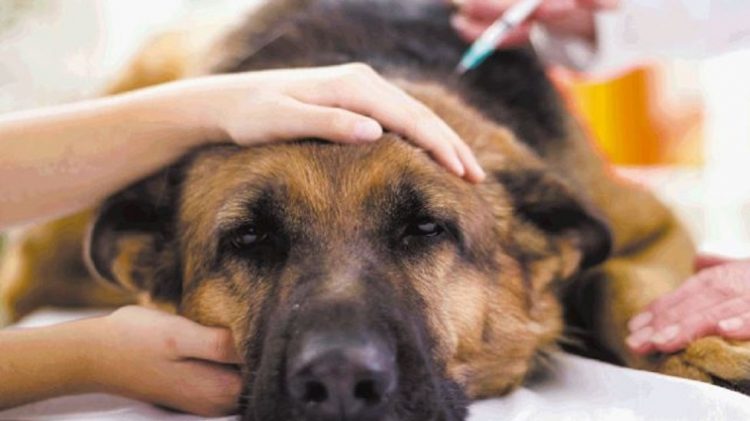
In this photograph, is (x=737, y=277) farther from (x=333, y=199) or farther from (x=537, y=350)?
(x=333, y=199)

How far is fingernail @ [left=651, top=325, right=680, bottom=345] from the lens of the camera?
196 cm

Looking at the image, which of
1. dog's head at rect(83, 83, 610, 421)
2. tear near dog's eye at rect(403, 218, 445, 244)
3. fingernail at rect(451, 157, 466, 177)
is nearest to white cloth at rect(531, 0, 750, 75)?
dog's head at rect(83, 83, 610, 421)

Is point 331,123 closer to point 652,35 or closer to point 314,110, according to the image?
point 314,110

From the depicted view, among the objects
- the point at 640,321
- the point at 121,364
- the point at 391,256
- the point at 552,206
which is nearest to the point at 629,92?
the point at 552,206

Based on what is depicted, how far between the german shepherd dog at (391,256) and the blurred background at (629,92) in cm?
62

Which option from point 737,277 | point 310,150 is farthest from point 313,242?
point 737,277

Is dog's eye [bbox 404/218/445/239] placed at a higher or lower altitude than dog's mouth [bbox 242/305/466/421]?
higher

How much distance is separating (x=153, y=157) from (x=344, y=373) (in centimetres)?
87

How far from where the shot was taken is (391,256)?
5.99ft

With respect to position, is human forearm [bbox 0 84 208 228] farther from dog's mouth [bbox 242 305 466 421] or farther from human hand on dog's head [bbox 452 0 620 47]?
human hand on dog's head [bbox 452 0 620 47]

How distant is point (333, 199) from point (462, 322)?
0.42 meters

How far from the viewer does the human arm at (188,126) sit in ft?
6.14

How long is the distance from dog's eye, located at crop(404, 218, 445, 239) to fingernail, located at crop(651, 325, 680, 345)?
1.91ft

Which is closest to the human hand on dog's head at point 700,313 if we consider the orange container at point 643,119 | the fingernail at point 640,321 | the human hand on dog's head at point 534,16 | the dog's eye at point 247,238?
the fingernail at point 640,321
